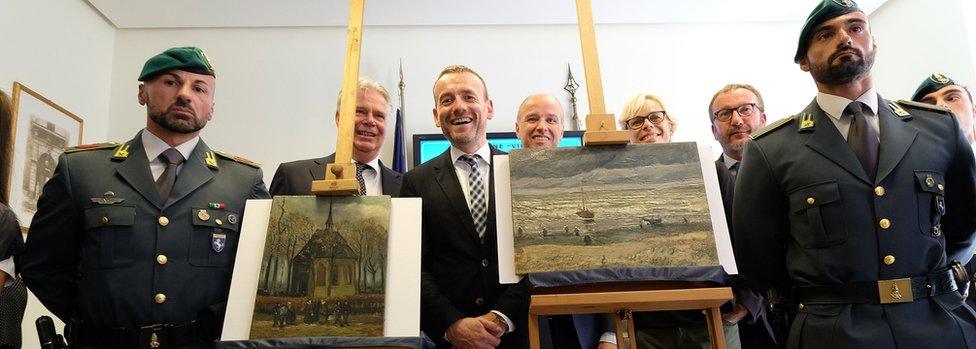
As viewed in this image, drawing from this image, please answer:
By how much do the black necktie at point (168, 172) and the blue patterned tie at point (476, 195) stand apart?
2.80ft

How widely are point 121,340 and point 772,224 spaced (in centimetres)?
171

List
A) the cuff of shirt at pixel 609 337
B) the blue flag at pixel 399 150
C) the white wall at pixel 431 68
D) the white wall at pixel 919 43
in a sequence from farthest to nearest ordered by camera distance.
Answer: the white wall at pixel 431 68
the blue flag at pixel 399 150
the white wall at pixel 919 43
the cuff of shirt at pixel 609 337

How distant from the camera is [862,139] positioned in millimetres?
1830

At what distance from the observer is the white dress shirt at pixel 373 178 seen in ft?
8.68

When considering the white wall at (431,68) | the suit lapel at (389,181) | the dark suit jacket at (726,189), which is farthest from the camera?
the white wall at (431,68)

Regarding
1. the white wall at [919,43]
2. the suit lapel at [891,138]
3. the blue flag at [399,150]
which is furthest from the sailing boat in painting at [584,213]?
the white wall at [919,43]

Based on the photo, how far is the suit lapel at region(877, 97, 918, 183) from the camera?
1.75 metres

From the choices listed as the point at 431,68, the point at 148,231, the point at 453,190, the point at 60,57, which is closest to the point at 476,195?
the point at 453,190

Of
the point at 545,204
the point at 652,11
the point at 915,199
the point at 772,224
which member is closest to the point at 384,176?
the point at 545,204

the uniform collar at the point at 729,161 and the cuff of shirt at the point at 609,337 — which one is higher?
the uniform collar at the point at 729,161

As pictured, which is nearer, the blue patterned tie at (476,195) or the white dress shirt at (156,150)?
the white dress shirt at (156,150)

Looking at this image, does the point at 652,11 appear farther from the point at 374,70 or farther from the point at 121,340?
the point at 121,340

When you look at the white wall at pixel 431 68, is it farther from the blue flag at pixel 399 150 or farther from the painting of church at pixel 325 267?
the painting of church at pixel 325 267

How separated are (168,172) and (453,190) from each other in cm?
82
